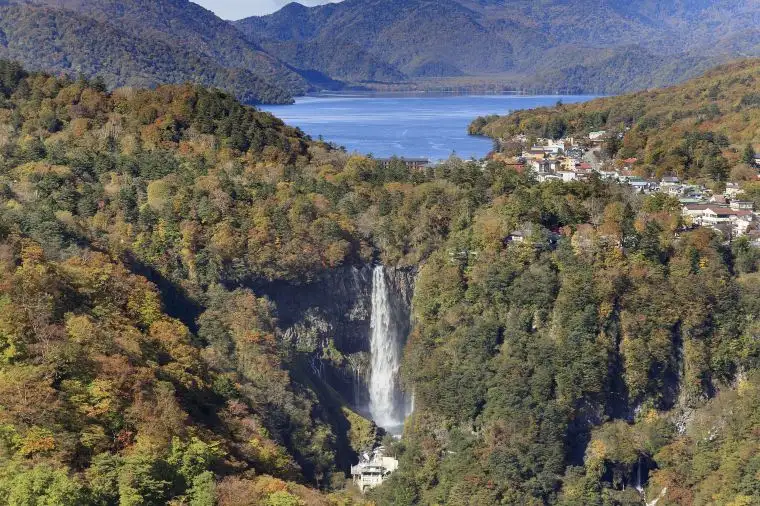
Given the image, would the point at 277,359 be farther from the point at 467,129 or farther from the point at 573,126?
the point at 467,129

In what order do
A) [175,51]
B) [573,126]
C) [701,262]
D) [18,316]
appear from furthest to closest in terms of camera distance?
[175,51] < [573,126] < [701,262] < [18,316]

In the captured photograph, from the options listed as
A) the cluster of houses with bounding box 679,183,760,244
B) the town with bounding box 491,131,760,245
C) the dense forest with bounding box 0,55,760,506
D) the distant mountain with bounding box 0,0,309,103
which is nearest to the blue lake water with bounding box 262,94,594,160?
the town with bounding box 491,131,760,245

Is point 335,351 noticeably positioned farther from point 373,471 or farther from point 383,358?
point 373,471

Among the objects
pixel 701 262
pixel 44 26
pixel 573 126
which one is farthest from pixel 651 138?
pixel 44 26

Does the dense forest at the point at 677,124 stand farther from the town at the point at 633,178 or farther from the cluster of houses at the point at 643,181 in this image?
the cluster of houses at the point at 643,181

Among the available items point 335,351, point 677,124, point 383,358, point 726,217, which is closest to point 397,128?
point 677,124
